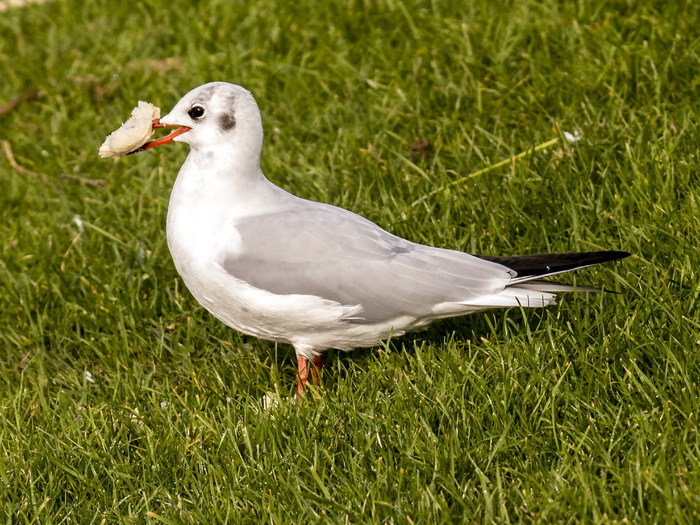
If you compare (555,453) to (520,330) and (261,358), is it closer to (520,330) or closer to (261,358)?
(520,330)

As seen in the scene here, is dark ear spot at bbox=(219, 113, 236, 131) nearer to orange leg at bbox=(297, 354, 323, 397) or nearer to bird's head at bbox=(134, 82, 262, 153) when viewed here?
bird's head at bbox=(134, 82, 262, 153)

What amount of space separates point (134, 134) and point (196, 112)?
35 cm

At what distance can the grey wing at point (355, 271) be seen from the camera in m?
3.69

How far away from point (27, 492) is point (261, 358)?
130cm

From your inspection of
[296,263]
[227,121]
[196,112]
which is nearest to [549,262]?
[296,263]

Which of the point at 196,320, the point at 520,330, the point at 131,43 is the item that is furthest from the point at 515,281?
the point at 131,43

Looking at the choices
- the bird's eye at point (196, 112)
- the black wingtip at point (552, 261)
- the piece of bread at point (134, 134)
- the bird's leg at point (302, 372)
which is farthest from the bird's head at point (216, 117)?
the black wingtip at point (552, 261)

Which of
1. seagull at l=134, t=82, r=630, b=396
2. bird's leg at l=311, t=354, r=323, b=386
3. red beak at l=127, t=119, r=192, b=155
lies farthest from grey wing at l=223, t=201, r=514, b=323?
red beak at l=127, t=119, r=192, b=155

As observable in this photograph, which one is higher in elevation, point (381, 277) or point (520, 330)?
point (381, 277)

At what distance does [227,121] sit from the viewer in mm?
3859

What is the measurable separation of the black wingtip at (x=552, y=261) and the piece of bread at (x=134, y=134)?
1503 mm

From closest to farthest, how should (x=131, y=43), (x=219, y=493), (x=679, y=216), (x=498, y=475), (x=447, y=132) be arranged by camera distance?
(x=498, y=475) < (x=219, y=493) < (x=679, y=216) < (x=447, y=132) < (x=131, y=43)

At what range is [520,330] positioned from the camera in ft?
12.6

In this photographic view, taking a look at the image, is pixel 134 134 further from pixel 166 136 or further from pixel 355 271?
pixel 355 271
